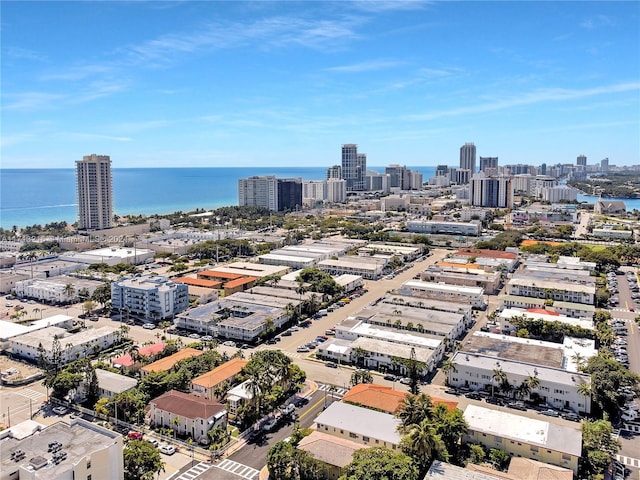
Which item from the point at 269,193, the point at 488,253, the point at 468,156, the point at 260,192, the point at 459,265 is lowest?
the point at 459,265

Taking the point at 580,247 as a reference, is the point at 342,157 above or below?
above

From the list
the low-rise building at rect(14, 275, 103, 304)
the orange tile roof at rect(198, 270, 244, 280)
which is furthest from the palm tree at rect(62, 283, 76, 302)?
the orange tile roof at rect(198, 270, 244, 280)

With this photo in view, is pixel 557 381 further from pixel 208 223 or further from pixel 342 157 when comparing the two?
pixel 342 157

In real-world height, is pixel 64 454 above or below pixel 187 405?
above

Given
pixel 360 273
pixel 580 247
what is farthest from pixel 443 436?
pixel 580 247

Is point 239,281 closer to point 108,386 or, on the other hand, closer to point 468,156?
point 108,386

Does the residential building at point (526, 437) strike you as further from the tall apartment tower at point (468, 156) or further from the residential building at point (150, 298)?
the tall apartment tower at point (468, 156)

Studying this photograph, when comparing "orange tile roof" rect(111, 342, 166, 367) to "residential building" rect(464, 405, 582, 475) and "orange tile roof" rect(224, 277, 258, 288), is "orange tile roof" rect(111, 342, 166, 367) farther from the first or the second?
"residential building" rect(464, 405, 582, 475)

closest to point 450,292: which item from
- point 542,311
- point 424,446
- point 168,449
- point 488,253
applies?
point 542,311
